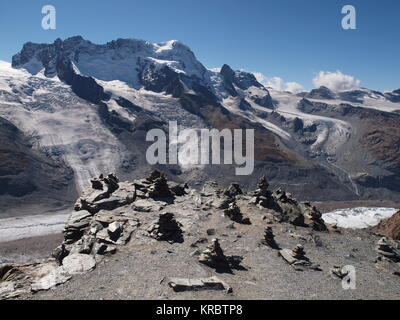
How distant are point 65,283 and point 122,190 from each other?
1797 centimetres

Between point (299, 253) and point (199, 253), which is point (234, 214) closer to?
point (299, 253)

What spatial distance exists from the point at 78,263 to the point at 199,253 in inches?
315

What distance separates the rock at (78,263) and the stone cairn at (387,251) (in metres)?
21.7

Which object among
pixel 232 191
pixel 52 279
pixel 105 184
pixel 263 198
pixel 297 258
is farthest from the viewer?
pixel 232 191

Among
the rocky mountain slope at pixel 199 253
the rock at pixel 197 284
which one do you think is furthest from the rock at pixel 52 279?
the rock at pixel 197 284

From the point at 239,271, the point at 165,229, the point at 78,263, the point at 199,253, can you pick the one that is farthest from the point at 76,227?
the point at 239,271

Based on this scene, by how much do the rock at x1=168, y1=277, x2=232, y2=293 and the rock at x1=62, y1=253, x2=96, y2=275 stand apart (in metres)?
5.51

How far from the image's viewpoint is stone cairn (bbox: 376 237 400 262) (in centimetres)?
2936

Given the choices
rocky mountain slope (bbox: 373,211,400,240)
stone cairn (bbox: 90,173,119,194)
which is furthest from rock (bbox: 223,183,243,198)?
rocky mountain slope (bbox: 373,211,400,240)

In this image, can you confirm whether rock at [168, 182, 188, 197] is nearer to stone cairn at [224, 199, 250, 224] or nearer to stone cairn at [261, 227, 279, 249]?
stone cairn at [224, 199, 250, 224]

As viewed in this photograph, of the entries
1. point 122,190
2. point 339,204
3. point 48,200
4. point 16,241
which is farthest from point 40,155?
point 122,190

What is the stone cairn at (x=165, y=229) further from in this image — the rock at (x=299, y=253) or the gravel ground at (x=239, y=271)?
the rock at (x=299, y=253)

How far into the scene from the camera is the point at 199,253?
2595 centimetres
